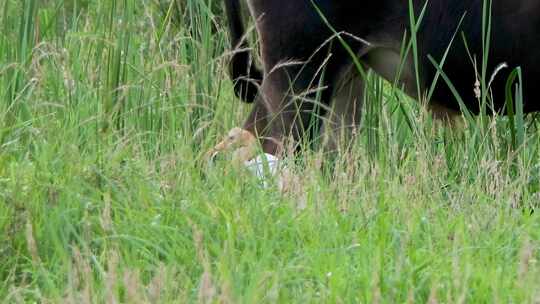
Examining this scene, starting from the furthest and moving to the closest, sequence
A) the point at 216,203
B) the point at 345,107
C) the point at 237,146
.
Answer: the point at 345,107, the point at 237,146, the point at 216,203

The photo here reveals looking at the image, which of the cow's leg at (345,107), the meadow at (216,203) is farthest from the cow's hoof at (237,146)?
the cow's leg at (345,107)

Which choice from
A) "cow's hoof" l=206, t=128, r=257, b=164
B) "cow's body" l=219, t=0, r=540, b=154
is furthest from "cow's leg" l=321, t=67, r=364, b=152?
"cow's hoof" l=206, t=128, r=257, b=164

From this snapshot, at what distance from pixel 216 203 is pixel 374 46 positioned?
121 centimetres

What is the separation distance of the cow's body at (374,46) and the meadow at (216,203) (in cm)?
10

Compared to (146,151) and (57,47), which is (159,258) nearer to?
(146,151)

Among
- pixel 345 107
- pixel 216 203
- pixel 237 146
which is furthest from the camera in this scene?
pixel 345 107

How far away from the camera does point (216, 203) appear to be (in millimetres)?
3875

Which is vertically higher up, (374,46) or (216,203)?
(374,46)

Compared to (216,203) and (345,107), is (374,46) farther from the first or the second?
(216,203)

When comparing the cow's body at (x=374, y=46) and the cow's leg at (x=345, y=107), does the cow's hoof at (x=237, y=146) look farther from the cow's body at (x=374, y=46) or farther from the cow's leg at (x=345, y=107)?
the cow's leg at (x=345, y=107)

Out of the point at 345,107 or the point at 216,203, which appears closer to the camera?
the point at 216,203

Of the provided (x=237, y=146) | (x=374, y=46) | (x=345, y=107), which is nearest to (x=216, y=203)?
(x=237, y=146)

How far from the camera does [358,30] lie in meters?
4.82

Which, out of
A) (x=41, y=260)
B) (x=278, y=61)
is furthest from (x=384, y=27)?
(x=41, y=260)
